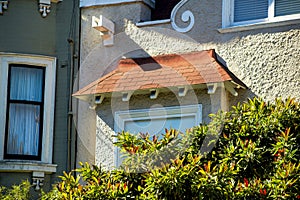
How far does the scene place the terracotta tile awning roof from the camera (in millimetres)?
16062

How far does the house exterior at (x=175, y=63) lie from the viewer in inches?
633

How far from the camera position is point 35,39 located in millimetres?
17641

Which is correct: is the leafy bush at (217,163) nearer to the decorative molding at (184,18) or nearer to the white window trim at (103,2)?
the decorative molding at (184,18)

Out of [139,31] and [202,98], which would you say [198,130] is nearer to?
[202,98]

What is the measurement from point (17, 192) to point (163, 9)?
5.45 metres

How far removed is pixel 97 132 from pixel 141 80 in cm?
150

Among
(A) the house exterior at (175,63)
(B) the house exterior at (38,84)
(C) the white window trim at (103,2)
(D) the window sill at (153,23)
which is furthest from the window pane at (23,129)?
(D) the window sill at (153,23)

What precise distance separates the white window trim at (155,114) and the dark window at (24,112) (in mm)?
1838

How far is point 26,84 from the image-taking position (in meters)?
17.6

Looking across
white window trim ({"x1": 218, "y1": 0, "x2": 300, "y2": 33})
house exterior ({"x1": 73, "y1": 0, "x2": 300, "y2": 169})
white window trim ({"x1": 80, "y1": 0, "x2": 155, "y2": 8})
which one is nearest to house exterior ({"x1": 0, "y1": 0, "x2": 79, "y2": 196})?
white window trim ({"x1": 80, "y1": 0, "x2": 155, "y2": 8})

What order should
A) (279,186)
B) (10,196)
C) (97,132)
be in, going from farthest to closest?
(97,132) < (10,196) < (279,186)

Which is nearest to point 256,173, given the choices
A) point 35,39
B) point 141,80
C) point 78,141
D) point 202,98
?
point 202,98

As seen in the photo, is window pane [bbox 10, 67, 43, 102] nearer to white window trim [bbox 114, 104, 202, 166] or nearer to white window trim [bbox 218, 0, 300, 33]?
white window trim [bbox 114, 104, 202, 166]

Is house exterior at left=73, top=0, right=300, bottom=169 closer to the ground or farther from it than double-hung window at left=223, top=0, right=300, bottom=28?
closer to the ground
